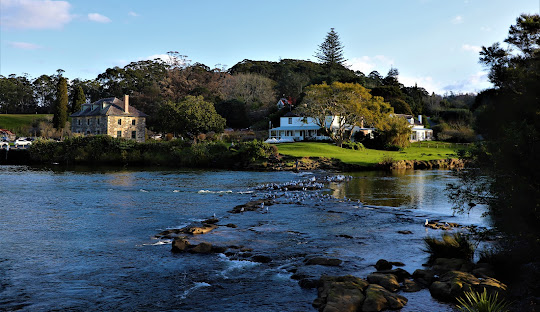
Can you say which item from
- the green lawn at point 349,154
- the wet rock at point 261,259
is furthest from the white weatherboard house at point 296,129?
the wet rock at point 261,259

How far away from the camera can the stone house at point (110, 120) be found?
3654 inches

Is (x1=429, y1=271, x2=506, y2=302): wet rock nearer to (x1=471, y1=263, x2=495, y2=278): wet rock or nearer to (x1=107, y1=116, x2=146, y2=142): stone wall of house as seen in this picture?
(x1=471, y1=263, x2=495, y2=278): wet rock

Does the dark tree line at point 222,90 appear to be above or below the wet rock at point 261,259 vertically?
above

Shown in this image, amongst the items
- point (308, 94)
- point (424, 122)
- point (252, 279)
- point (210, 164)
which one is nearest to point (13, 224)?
point (252, 279)

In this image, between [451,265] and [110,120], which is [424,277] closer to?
[451,265]

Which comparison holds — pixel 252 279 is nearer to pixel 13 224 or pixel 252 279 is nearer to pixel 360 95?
pixel 13 224

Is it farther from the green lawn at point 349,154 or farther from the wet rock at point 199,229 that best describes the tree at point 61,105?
the wet rock at point 199,229

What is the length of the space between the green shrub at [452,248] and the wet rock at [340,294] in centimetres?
481

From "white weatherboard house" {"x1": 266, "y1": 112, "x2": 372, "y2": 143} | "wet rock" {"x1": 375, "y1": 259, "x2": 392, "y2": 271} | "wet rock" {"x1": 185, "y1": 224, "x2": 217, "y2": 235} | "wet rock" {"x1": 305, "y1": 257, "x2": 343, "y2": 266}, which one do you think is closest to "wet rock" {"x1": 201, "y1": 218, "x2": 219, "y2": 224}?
"wet rock" {"x1": 185, "y1": 224, "x2": 217, "y2": 235}

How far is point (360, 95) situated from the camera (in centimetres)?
8125

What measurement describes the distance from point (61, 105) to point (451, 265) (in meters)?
103

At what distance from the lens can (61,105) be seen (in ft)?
336

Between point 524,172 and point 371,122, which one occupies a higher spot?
point 371,122

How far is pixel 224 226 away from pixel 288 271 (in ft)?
27.7
